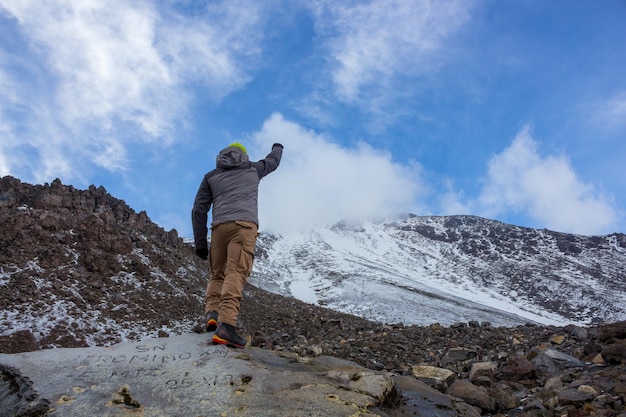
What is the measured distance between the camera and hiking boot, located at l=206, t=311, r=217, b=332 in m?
6.08

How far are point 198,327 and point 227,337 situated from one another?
2.17 m

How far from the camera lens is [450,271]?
10362 centimetres

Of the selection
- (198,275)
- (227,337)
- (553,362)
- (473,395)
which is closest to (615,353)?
(553,362)

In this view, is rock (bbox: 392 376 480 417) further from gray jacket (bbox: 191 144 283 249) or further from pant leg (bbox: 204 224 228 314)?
gray jacket (bbox: 191 144 283 249)

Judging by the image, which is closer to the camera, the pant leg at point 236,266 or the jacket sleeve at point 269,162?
the pant leg at point 236,266

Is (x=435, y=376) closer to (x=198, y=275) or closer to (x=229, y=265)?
(x=229, y=265)

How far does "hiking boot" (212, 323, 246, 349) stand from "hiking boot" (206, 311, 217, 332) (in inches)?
18.3

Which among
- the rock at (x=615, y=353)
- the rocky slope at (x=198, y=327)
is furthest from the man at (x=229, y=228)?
the rock at (x=615, y=353)

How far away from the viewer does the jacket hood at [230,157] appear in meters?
6.49

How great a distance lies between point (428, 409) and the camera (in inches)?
186

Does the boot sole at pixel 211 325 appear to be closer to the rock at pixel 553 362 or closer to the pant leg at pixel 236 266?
the pant leg at pixel 236 266

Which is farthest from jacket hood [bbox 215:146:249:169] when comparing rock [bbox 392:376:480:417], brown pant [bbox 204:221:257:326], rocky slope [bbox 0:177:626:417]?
rock [bbox 392:376:480:417]

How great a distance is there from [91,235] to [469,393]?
17.7m

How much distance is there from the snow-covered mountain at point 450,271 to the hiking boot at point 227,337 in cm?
3285
